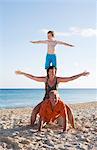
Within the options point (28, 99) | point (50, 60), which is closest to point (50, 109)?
point (50, 60)

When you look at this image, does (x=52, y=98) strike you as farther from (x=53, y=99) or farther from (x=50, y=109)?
(x=50, y=109)

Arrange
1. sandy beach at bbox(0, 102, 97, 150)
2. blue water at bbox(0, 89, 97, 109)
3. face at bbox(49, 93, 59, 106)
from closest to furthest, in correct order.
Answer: sandy beach at bbox(0, 102, 97, 150) < face at bbox(49, 93, 59, 106) < blue water at bbox(0, 89, 97, 109)

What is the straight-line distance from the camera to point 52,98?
24.0 feet

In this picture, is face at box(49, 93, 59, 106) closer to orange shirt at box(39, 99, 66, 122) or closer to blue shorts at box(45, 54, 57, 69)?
orange shirt at box(39, 99, 66, 122)

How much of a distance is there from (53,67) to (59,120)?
3.15 ft

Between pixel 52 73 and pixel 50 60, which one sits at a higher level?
pixel 50 60

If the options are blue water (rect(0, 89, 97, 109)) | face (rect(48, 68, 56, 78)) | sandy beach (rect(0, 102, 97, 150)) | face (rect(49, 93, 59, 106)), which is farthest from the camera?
blue water (rect(0, 89, 97, 109))

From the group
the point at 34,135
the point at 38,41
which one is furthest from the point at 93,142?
the point at 38,41

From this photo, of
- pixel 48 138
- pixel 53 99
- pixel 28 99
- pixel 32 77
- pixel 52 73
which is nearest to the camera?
pixel 48 138

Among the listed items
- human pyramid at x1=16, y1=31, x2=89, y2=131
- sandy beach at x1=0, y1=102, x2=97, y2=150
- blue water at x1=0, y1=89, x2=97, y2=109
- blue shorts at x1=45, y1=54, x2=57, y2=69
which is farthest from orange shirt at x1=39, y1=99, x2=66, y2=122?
blue water at x1=0, y1=89, x2=97, y2=109

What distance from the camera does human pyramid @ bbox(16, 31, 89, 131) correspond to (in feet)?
24.2

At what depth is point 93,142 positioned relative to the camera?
6.96 m

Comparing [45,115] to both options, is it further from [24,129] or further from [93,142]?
[93,142]

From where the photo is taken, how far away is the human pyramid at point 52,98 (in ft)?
24.2
